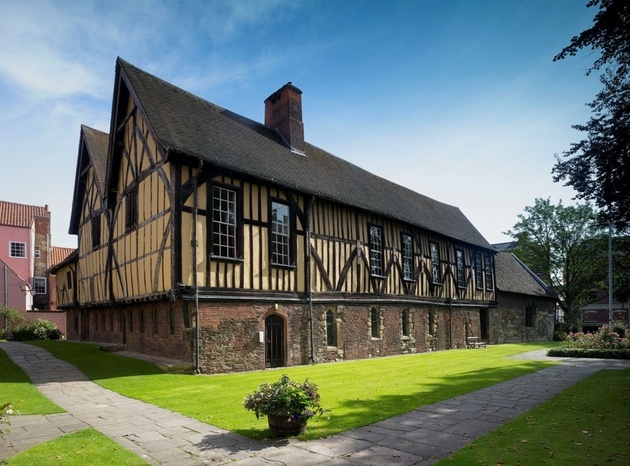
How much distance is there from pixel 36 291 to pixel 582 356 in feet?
140

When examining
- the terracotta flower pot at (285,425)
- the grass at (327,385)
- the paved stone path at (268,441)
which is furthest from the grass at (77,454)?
the terracotta flower pot at (285,425)

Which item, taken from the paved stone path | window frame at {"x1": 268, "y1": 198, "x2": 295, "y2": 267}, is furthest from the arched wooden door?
the paved stone path

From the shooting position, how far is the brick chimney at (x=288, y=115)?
21.4 metres

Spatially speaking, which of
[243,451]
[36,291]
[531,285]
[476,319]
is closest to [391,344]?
[476,319]

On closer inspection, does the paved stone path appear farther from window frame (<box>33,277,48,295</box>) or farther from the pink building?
window frame (<box>33,277,48,295</box>)

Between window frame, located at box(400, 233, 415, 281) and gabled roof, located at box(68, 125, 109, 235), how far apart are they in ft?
51.1

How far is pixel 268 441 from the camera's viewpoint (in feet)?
21.7

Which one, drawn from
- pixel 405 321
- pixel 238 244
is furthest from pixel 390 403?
pixel 405 321

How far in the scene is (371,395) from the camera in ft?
33.3

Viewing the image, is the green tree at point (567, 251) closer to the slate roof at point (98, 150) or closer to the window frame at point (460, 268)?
the window frame at point (460, 268)

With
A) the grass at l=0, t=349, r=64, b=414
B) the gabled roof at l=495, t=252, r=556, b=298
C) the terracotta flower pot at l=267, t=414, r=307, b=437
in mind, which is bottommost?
the grass at l=0, t=349, r=64, b=414

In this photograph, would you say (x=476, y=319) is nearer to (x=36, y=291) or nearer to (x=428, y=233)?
(x=428, y=233)

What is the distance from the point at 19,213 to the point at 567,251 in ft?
165

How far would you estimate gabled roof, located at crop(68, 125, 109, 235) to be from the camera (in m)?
23.5
